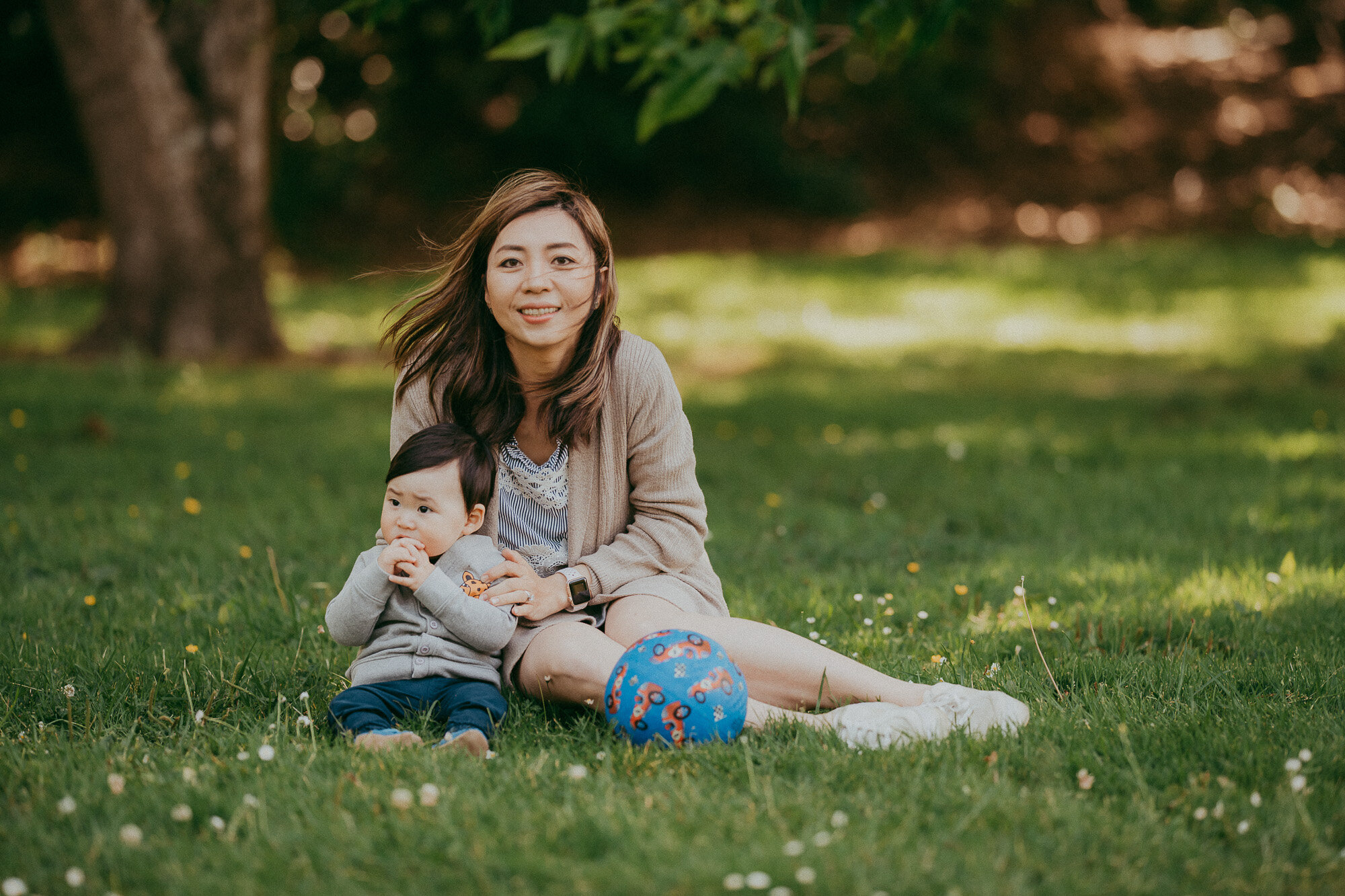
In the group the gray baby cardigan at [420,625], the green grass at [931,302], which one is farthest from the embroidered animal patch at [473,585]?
the green grass at [931,302]

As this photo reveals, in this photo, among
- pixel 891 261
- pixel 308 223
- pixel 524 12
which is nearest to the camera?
pixel 524 12

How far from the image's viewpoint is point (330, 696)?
358 centimetres

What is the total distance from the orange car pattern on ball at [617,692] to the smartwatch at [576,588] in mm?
427

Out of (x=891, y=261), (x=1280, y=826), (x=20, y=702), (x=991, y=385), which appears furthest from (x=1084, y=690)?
(x=891, y=261)

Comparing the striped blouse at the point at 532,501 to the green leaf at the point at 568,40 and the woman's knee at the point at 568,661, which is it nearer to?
the woman's knee at the point at 568,661

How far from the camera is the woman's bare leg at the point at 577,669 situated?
10.7 ft

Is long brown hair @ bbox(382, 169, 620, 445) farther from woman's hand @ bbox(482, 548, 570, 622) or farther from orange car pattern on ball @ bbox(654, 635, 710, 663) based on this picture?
orange car pattern on ball @ bbox(654, 635, 710, 663)

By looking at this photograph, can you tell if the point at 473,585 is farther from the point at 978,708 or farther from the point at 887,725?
the point at 978,708

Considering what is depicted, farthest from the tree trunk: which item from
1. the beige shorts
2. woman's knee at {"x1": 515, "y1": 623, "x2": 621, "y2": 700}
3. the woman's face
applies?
woman's knee at {"x1": 515, "y1": 623, "x2": 621, "y2": 700}

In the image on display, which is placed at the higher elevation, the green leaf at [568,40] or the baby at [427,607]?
the green leaf at [568,40]

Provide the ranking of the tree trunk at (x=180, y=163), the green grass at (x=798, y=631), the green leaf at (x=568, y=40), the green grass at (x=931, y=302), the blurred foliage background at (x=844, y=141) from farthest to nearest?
the blurred foliage background at (x=844, y=141) < the green grass at (x=931, y=302) < the tree trunk at (x=180, y=163) < the green leaf at (x=568, y=40) < the green grass at (x=798, y=631)

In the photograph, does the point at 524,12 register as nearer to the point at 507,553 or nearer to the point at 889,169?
the point at 889,169

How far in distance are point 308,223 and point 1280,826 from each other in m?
18.3

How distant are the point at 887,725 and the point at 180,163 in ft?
28.3
